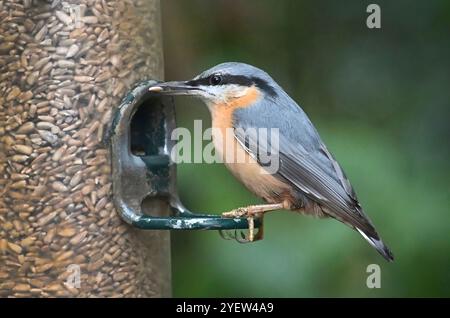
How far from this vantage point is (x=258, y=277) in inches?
172

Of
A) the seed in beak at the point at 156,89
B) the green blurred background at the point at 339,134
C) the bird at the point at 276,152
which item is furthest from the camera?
the green blurred background at the point at 339,134

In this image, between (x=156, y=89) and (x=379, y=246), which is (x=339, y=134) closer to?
(x=379, y=246)

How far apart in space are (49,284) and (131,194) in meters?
0.44

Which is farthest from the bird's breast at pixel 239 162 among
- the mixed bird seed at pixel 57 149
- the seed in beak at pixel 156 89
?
the mixed bird seed at pixel 57 149

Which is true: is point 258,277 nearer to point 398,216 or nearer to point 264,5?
point 398,216

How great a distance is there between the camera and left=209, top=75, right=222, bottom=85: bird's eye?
12.5 feet

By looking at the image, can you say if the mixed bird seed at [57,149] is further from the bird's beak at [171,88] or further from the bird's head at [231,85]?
the bird's head at [231,85]

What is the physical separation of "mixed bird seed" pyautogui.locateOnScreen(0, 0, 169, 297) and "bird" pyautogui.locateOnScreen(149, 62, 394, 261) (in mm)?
318

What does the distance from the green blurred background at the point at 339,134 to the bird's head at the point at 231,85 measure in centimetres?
66

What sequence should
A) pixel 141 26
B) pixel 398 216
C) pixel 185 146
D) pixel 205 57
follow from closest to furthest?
pixel 141 26, pixel 185 146, pixel 398 216, pixel 205 57

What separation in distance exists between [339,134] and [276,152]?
78 cm

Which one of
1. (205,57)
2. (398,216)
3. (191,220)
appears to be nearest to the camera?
(191,220)

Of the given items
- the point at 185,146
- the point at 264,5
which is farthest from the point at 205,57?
the point at 185,146

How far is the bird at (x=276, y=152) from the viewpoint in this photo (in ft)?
12.3
